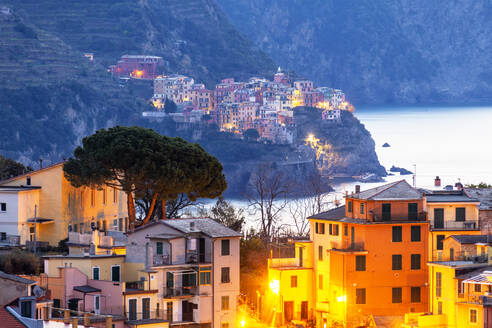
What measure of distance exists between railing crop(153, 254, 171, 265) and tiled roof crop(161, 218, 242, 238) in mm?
1011

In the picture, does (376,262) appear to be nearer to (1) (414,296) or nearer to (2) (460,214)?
(1) (414,296)

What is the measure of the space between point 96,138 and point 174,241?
12.9 metres

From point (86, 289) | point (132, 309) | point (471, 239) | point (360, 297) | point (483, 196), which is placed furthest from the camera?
point (483, 196)

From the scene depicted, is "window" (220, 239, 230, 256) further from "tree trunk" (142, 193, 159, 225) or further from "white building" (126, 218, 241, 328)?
"tree trunk" (142, 193, 159, 225)

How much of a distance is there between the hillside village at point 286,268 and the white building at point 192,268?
31mm

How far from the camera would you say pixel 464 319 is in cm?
2781

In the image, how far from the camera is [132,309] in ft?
92.4

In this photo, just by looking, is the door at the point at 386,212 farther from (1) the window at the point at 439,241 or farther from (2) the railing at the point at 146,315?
(2) the railing at the point at 146,315

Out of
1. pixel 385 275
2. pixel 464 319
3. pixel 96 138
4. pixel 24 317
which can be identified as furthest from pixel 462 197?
pixel 24 317

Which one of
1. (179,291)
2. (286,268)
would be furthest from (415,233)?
(179,291)

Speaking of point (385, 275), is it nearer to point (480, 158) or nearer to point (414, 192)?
point (414, 192)

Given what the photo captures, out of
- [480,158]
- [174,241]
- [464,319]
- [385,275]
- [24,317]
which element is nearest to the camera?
[24,317]

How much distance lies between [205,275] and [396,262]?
659 centimetres

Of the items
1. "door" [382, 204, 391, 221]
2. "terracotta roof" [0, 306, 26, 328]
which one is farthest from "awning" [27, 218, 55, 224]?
"terracotta roof" [0, 306, 26, 328]
